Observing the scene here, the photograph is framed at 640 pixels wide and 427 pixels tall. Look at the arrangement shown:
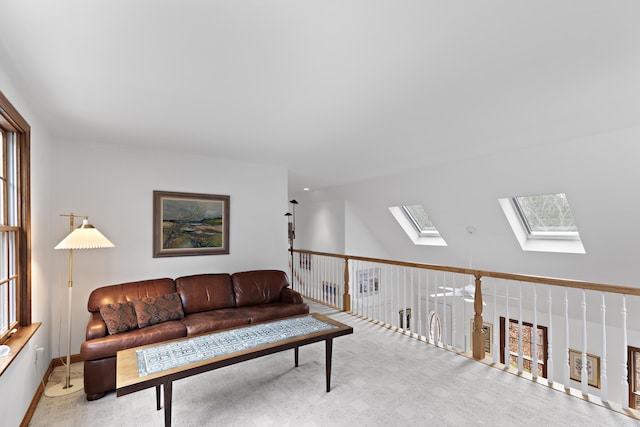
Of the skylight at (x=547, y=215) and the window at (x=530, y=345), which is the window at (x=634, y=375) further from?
the skylight at (x=547, y=215)

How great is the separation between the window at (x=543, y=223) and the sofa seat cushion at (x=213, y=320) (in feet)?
13.0

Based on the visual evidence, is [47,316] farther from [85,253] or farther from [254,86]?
[254,86]

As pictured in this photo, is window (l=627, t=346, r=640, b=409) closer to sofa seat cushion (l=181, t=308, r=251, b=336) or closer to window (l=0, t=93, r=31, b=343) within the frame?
sofa seat cushion (l=181, t=308, r=251, b=336)

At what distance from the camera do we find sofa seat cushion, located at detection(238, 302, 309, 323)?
367cm

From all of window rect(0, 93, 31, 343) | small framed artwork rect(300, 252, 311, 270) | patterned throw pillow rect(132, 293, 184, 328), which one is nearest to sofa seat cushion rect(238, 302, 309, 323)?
patterned throw pillow rect(132, 293, 184, 328)

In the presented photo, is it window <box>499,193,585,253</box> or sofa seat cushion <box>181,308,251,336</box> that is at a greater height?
window <box>499,193,585,253</box>

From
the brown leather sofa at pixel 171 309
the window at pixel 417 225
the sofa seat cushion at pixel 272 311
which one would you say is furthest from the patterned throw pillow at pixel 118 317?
the window at pixel 417 225

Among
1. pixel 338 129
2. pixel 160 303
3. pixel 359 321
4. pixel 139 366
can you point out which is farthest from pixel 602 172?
pixel 160 303

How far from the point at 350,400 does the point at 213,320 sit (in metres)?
1.69

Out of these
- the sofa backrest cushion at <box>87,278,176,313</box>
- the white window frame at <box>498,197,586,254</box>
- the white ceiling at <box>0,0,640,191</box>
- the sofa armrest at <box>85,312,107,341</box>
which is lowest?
the sofa armrest at <box>85,312,107,341</box>

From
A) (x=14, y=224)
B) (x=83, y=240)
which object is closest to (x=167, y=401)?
(x=83, y=240)

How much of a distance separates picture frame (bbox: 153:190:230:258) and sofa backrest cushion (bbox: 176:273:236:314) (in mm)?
436

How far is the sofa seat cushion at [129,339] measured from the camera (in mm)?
2678

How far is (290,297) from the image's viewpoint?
4293mm
